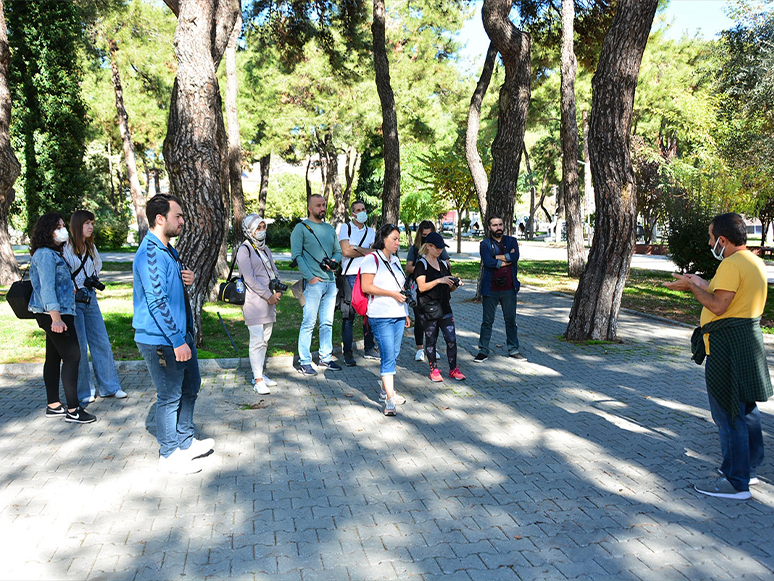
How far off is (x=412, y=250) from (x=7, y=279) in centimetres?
1251

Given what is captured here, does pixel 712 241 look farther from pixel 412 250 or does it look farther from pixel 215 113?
pixel 215 113

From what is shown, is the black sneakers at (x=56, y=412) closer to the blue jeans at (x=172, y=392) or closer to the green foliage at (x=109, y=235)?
the blue jeans at (x=172, y=392)

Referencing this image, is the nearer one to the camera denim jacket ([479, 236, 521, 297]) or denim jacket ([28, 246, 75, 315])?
denim jacket ([28, 246, 75, 315])

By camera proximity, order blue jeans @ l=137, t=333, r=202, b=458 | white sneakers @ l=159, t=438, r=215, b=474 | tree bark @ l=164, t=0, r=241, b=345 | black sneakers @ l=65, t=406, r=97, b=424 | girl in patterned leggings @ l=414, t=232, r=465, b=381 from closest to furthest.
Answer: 1. blue jeans @ l=137, t=333, r=202, b=458
2. white sneakers @ l=159, t=438, r=215, b=474
3. black sneakers @ l=65, t=406, r=97, b=424
4. girl in patterned leggings @ l=414, t=232, r=465, b=381
5. tree bark @ l=164, t=0, r=241, b=345

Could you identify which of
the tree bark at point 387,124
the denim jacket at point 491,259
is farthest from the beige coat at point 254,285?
the tree bark at point 387,124

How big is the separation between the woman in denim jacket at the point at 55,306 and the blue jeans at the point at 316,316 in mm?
2449

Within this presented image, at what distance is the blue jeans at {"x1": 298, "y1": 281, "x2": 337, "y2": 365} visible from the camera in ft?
Result: 23.7

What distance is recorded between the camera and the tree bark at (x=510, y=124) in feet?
37.8

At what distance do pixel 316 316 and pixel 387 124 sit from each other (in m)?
6.30

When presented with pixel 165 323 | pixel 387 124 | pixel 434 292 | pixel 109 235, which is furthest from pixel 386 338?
pixel 109 235

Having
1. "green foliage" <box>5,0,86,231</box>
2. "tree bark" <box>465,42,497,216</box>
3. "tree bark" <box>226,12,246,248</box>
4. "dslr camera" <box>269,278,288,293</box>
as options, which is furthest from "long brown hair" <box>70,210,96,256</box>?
"green foliage" <box>5,0,86,231</box>

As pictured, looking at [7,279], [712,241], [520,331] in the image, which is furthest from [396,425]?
[7,279]

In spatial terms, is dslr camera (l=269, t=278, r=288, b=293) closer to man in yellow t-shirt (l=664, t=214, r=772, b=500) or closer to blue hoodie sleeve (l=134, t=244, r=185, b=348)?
blue hoodie sleeve (l=134, t=244, r=185, b=348)

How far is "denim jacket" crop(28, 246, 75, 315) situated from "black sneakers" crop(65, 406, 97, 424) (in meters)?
0.89
